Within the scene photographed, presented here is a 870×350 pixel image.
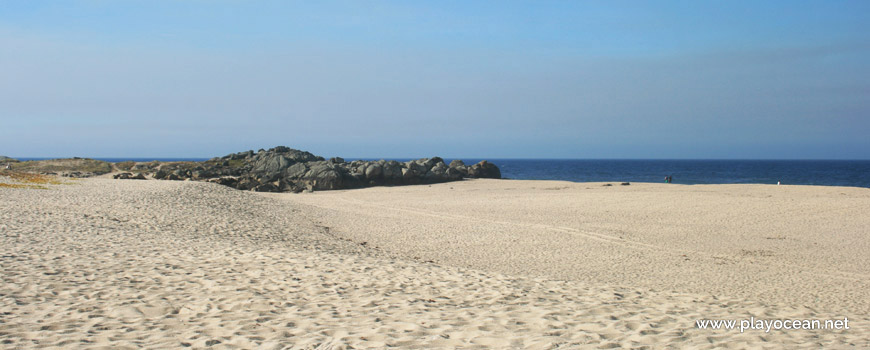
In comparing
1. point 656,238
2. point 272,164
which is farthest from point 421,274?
point 272,164

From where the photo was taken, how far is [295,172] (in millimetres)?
43875

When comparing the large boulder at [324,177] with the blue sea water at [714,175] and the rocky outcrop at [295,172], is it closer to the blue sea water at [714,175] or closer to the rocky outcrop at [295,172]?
the rocky outcrop at [295,172]

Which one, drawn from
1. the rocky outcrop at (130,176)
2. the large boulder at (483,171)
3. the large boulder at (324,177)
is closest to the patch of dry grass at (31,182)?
the rocky outcrop at (130,176)

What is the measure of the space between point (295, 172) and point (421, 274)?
35.2 metres

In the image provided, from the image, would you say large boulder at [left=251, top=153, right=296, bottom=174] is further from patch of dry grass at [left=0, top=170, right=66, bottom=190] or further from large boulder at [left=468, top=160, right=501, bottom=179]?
large boulder at [left=468, top=160, right=501, bottom=179]

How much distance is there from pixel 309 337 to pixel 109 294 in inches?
146

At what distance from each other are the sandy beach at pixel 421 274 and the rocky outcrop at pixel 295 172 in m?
16.8

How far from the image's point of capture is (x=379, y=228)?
2025 centimetres

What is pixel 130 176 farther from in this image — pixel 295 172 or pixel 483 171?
pixel 483 171

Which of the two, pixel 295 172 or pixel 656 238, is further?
pixel 295 172

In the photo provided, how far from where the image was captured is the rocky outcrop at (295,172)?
4159 cm

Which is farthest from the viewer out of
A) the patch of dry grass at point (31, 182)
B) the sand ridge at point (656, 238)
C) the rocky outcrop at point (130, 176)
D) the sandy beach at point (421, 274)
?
the rocky outcrop at point (130, 176)

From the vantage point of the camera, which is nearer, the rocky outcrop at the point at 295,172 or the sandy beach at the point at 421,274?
the sandy beach at the point at 421,274

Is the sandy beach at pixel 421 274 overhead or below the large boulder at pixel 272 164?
below
